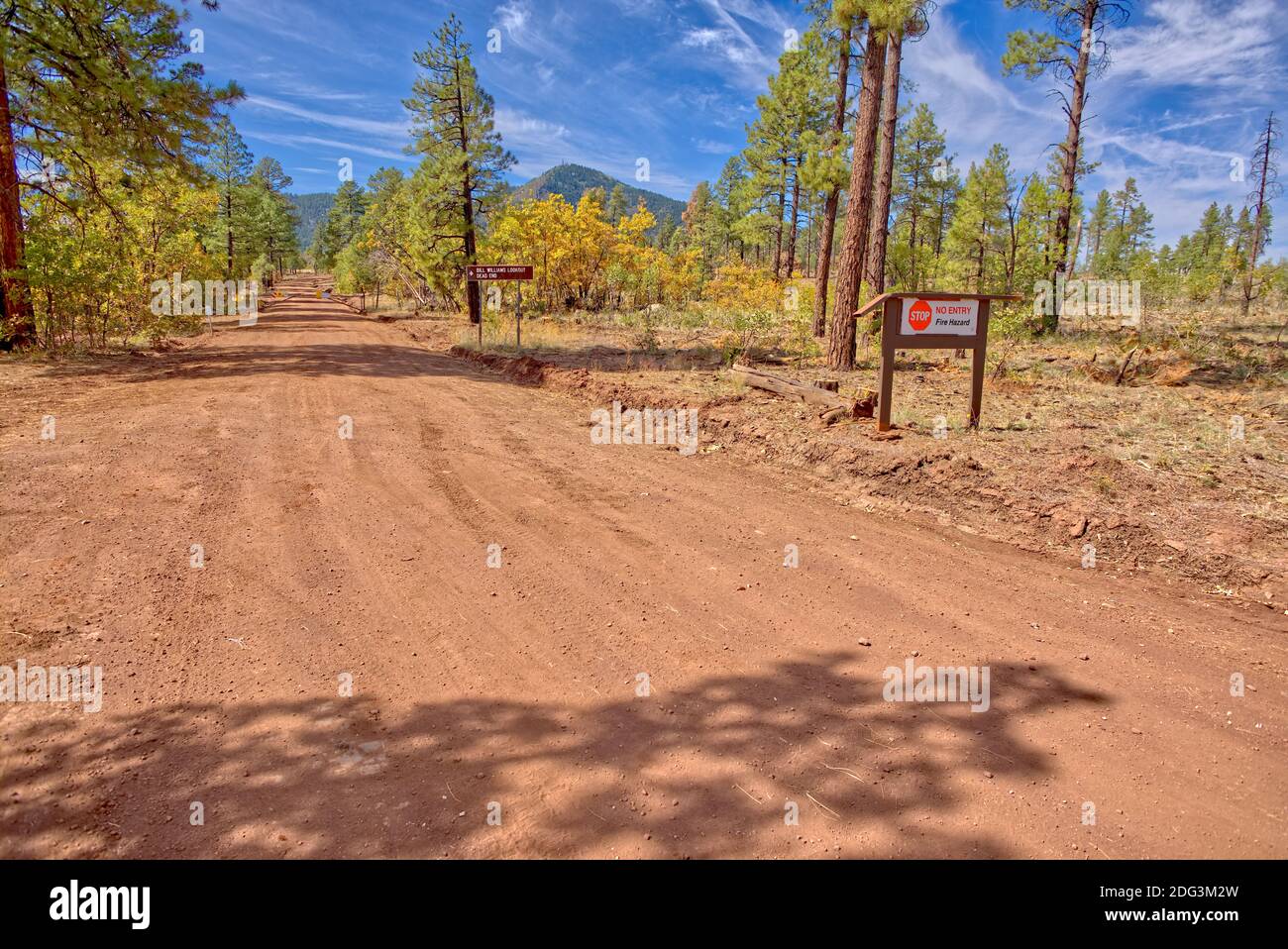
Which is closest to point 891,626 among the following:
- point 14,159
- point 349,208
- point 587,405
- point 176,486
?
point 176,486

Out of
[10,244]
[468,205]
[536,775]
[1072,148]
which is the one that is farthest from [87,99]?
[1072,148]

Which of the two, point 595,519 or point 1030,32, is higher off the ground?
point 1030,32

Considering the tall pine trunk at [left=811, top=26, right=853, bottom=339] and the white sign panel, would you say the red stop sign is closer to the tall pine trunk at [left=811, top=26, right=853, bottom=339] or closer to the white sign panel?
the white sign panel

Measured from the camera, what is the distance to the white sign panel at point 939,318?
804cm

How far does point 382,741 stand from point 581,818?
1.05m

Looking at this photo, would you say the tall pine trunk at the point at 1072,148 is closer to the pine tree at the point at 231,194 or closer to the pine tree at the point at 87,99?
the pine tree at the point at 87,99

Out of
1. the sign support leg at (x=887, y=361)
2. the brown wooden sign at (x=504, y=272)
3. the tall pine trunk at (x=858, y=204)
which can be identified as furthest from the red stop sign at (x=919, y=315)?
the brown wooden sign at (x=504, y=272)

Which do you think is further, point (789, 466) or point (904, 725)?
point (789, 466)

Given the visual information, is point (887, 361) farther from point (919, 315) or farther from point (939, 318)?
point (939, 318)

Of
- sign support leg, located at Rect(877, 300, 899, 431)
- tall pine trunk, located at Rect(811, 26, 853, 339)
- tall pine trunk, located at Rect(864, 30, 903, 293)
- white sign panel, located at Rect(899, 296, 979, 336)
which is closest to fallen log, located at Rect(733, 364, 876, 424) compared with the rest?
sign support leg, located at Rect(877, 300, 899, 431)

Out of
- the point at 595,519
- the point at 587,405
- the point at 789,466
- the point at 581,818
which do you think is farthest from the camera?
the point at 587,405

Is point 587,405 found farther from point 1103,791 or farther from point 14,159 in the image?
point 14,159

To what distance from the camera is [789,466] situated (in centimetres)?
777

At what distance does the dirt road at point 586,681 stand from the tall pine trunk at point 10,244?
1083 centimetres
